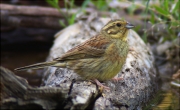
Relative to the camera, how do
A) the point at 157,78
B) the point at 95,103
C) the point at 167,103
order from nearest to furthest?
the point at 95,103 → the point at 167,103 → the point at 157,78

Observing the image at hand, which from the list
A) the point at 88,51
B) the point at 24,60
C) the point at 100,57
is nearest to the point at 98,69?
the point at 100,57

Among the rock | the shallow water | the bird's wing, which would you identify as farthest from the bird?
the shallow water

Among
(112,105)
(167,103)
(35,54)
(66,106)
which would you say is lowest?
(35,54)

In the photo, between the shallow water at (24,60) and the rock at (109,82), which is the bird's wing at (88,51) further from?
the shallow water at (24,60)

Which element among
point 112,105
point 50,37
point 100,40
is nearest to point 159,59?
point 50,37

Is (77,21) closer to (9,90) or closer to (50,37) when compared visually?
(50,37)

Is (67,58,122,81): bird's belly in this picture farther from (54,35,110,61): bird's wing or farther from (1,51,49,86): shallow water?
(1,51,49,86): shallow water

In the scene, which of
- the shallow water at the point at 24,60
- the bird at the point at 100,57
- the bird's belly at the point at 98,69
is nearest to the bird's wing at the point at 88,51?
the bird at the point at 100,57
